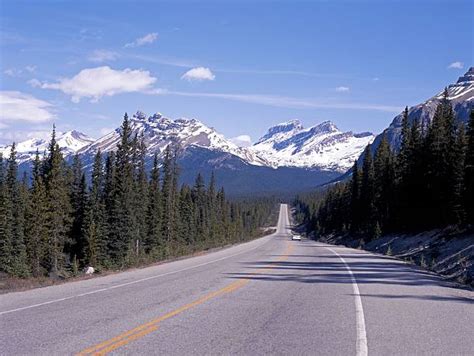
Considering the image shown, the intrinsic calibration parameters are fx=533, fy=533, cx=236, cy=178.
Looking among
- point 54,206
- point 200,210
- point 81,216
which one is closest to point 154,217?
point 81,216

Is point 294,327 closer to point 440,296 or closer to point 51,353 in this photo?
point 51,353

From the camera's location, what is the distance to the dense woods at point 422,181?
4825 centimetres

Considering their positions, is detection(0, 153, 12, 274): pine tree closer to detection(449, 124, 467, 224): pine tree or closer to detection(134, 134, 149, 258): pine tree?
detection(134, 134, 149, 258): pine tree

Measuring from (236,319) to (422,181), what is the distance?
53.0 m

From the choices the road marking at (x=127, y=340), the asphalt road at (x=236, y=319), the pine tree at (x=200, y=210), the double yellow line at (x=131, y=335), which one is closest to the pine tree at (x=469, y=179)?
the asphalt road at (x=236, y=319)

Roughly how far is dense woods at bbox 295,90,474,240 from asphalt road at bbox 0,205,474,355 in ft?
105

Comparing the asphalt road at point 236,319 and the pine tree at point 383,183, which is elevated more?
the pine tree at point 383,183

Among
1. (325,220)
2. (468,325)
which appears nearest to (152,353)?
(468,325)

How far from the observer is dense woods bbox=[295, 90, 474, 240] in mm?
48250

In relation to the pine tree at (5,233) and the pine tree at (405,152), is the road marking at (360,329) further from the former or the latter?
the pine tree at (405,152)

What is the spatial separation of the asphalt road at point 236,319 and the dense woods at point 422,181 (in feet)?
105

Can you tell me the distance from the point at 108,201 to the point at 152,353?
54033mm

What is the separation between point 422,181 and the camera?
195 feet

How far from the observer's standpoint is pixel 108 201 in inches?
2363
